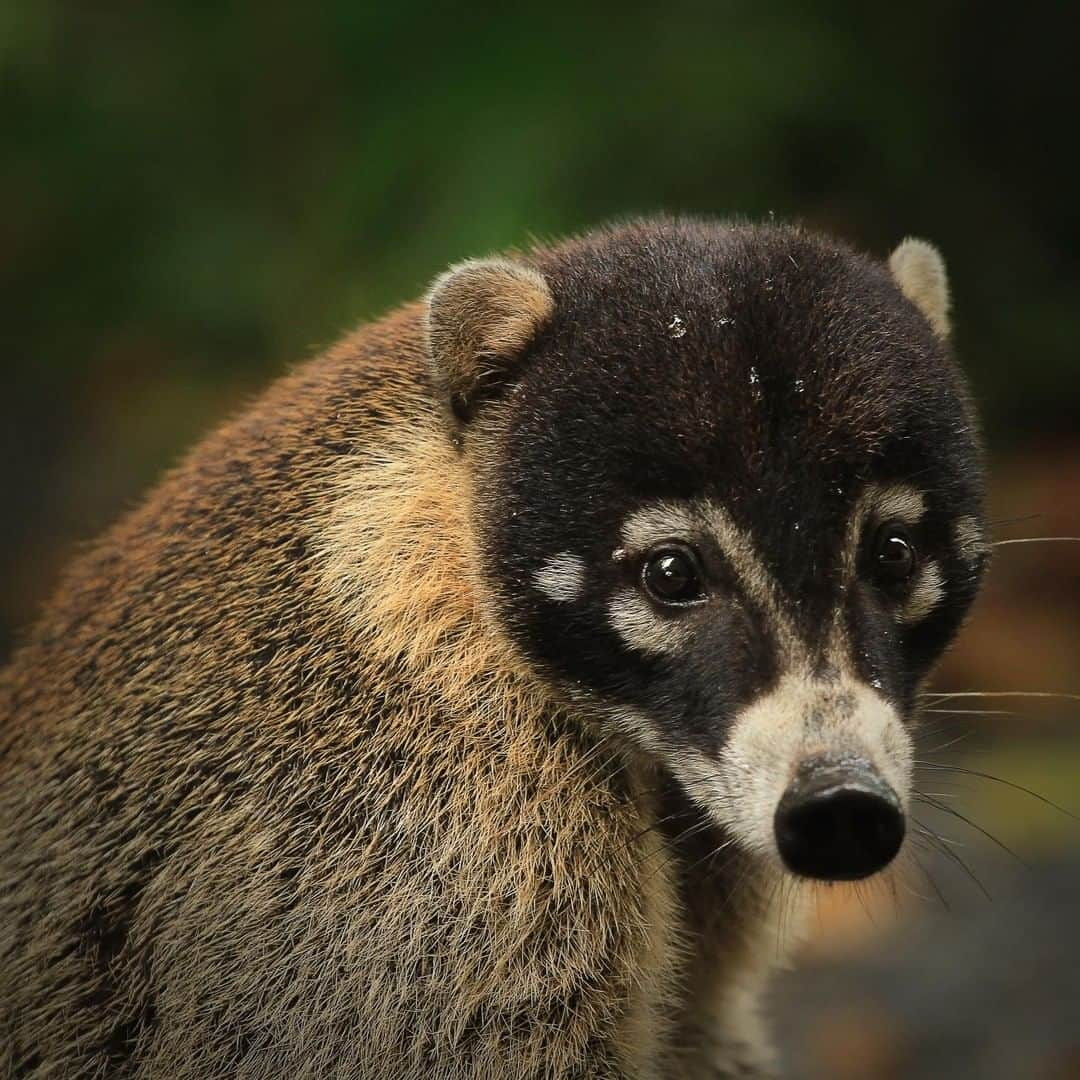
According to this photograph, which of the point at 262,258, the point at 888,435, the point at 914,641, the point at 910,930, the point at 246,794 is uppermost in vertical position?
the point at 262,258

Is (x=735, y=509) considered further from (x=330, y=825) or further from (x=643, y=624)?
(x=330, y=825)

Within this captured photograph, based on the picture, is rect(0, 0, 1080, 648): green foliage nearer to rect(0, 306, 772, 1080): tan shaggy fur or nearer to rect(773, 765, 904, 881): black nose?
rect(0, 306, 772, 1080): tan shaggy fur

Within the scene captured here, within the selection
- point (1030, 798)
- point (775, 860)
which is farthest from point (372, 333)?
point (1030, 798)

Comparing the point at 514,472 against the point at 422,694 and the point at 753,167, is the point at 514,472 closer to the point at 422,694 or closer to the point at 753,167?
the point at 422,694

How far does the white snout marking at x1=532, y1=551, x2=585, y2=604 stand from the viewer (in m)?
3.10

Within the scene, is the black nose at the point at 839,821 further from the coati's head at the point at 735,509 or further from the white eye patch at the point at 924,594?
the white eye patch at the point at 924,594

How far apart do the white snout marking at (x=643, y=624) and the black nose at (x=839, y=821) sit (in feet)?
1.29

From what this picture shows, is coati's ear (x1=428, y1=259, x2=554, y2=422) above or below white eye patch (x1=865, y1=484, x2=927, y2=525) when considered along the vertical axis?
above

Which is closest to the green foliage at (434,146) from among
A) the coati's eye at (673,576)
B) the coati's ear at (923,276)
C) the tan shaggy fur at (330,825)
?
the coati's ear at (923,276)

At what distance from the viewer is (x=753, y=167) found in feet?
21.8

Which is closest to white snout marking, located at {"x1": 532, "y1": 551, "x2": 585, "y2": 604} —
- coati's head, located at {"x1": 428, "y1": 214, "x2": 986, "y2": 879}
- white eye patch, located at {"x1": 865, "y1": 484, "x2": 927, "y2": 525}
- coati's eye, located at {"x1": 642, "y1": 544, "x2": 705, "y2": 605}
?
coati's head, located at {"x1": 428, "y1": 214, "x2": 986, "y2": 879}

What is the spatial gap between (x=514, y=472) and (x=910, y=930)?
3.32 meters

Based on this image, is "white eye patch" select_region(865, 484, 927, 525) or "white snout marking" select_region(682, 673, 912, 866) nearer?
"white snout marking" select_region(682, 673, 912, 866)

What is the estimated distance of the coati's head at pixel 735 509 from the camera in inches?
115
